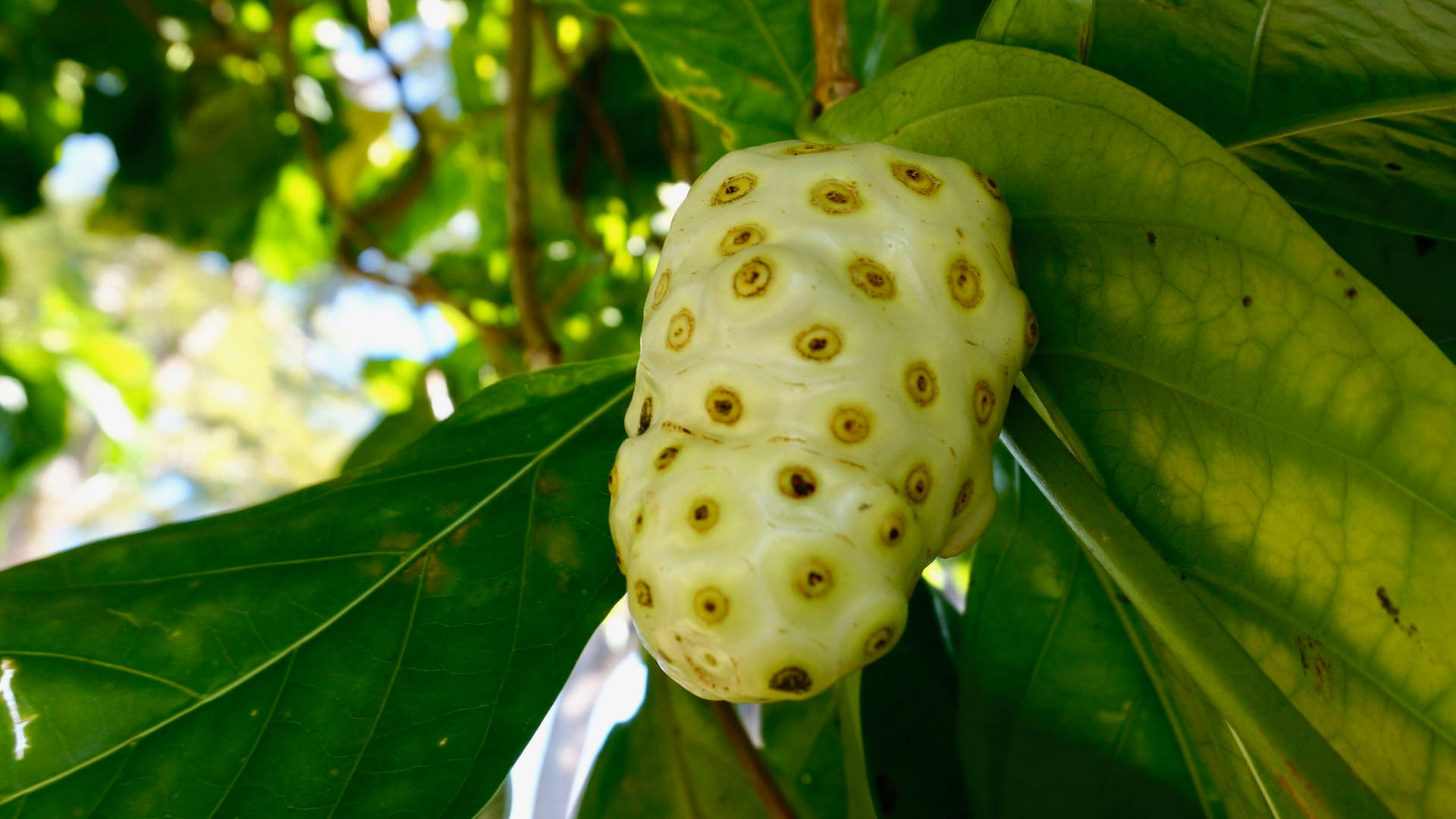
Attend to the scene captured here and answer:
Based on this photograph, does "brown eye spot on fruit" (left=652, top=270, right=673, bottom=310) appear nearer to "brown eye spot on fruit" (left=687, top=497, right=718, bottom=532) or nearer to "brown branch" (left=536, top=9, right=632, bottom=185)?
"brown eye spot on fruit" (left=687, top=497, right=718, bottom=532)

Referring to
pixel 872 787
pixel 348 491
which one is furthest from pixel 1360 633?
pixel 348 491

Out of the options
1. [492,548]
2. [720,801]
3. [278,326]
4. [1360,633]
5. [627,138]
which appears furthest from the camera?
[278,326]

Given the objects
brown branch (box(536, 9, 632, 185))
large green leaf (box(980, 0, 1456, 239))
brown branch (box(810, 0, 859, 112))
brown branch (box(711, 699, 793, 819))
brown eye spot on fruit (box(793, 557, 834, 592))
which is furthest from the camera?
brown branch (box(536, 9, 632, 185))

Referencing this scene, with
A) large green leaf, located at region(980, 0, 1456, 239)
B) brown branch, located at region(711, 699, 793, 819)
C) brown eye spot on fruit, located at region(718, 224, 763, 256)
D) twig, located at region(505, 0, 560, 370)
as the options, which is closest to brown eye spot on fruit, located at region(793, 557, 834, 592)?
brown eye spot on fruit, located at region(718, 224, 763, 256)

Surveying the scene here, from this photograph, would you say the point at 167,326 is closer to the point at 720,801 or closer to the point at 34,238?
the point at 34,238

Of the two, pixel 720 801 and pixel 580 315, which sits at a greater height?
pixel 720 801

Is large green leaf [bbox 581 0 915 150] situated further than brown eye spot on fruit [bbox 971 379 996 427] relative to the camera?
Yes

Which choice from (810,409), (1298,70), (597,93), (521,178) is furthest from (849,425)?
(597,93)
